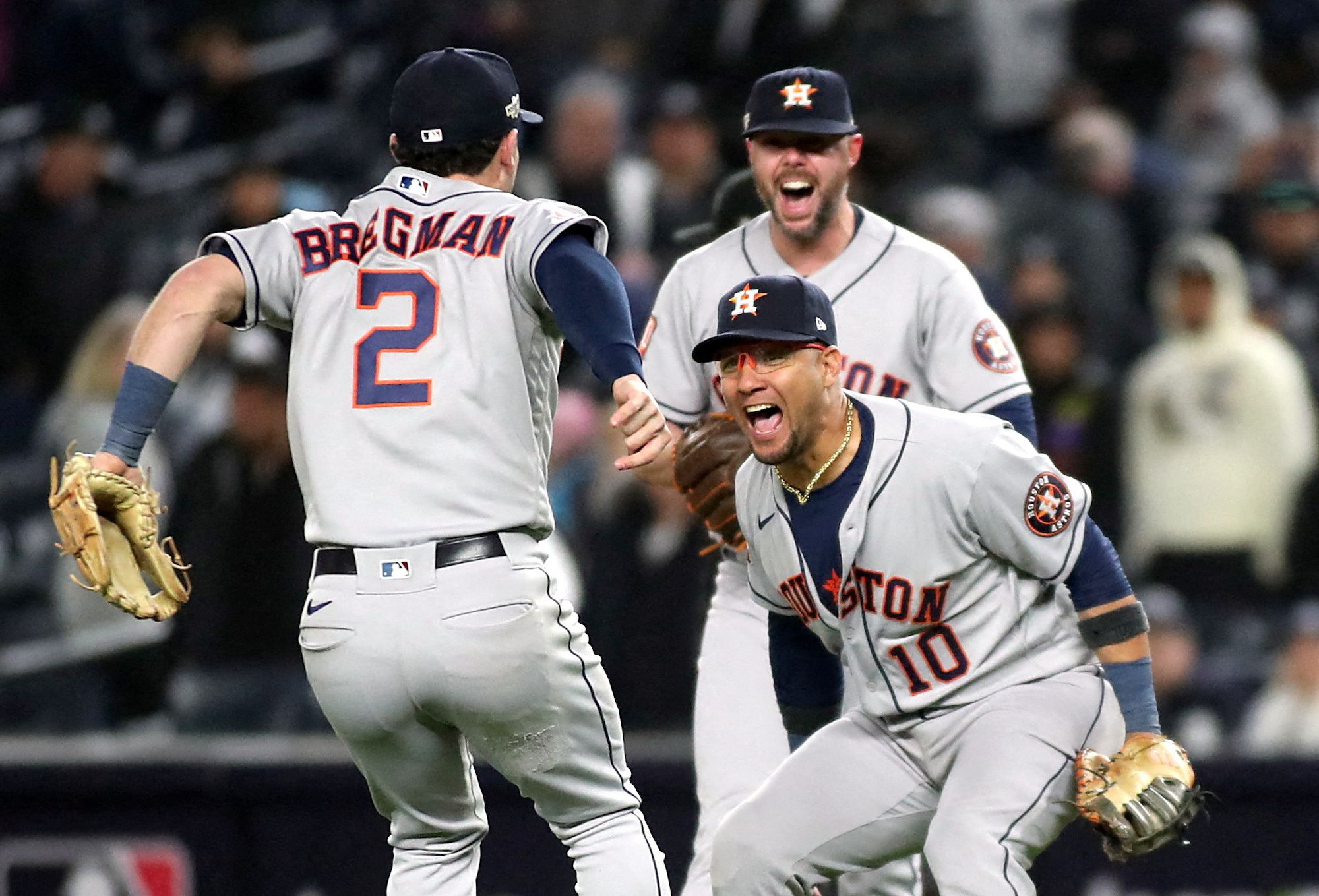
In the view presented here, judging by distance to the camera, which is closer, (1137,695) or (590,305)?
(590,305)

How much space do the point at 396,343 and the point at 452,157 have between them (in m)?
0.45

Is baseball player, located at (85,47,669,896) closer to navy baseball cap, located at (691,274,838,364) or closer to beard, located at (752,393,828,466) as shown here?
navy baseball cap, located at (691,274,838,364)

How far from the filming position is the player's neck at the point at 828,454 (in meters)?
4.02

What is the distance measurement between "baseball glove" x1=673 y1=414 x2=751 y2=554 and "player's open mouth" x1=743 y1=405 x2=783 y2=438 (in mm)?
610

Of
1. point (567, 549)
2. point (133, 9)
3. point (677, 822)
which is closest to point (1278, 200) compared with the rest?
point (567, 549)

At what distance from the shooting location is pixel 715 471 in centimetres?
461

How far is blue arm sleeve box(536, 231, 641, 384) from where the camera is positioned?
145 inches

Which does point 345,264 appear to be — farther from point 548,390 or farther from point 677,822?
point 677,822

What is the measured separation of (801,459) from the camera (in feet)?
13.2

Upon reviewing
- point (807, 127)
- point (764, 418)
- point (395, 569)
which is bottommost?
point (395, 569)

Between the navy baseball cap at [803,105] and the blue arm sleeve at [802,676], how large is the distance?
3.76 feet

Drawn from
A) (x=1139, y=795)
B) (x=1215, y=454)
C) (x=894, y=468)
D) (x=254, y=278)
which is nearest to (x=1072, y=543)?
(x=894, y=468)

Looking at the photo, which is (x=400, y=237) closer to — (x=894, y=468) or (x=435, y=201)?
(x=435, y=201)

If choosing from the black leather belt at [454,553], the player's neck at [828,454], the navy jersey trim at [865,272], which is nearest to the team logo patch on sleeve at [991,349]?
the navy jersey trim at [865,272]
